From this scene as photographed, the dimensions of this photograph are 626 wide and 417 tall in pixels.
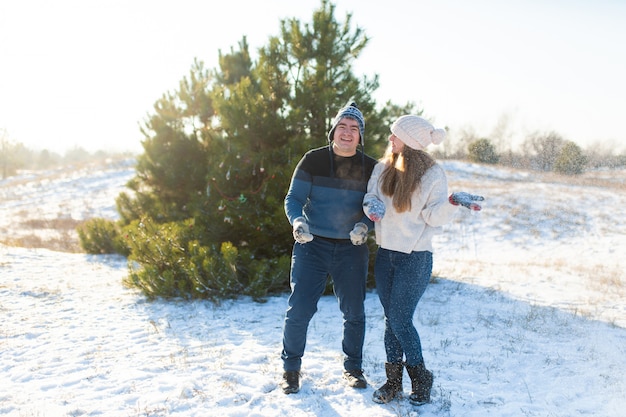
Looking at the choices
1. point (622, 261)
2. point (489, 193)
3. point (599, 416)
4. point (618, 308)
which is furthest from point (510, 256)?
point (599, 416)

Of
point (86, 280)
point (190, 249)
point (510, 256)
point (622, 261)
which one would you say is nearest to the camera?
point (190, 249)

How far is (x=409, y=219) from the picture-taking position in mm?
2826

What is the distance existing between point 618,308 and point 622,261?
183 inches

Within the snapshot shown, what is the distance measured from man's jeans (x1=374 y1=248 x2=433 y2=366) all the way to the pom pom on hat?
2.50 feet

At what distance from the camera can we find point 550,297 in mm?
6434

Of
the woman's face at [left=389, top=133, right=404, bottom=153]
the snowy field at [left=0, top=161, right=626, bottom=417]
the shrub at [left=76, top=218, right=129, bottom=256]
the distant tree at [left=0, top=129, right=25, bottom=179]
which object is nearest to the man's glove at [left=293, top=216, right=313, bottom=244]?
the woman's face at [left=389, top=133, right=404, bottom=153]

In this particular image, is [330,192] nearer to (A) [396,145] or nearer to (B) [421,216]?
(A) [396,145]

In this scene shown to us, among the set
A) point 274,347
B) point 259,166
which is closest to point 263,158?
point 259,166

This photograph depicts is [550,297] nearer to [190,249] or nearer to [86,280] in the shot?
[190,249]

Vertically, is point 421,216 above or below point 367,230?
above

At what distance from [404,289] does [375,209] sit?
0.59 m

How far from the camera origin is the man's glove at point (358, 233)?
114 inches

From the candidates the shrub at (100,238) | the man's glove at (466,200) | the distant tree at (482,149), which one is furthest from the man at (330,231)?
the shrub at (100,238)

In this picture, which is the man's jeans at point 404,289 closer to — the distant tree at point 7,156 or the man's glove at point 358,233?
the man's glove at point 358,233
